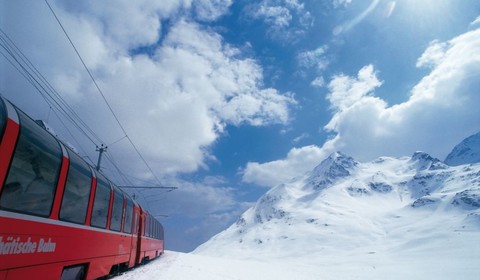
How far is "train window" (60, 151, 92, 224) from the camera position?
24.1ft

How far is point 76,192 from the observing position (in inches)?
312

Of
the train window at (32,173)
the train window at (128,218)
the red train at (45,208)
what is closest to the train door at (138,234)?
the train window at (128,218)

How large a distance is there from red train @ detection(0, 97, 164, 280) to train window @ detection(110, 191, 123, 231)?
0.95m

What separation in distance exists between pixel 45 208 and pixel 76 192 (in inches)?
57.2

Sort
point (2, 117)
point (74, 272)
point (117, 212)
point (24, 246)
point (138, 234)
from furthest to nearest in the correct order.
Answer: point (138, 234) < point (117, 212) < point (74, 272) < point (24, 246) < point (2, 117)

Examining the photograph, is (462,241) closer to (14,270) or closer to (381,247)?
(381,247)

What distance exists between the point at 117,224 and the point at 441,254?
164034mm

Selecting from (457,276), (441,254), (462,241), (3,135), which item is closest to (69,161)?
(3,135)

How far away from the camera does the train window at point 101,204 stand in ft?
30.6

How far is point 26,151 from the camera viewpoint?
588cm

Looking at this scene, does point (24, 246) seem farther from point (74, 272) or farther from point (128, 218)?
point (128, 218)

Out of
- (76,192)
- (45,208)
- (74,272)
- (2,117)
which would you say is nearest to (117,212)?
(74,272)

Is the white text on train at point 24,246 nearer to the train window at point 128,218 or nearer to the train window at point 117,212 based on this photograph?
the train window at point 117,212

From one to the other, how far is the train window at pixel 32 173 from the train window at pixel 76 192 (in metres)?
0.60
